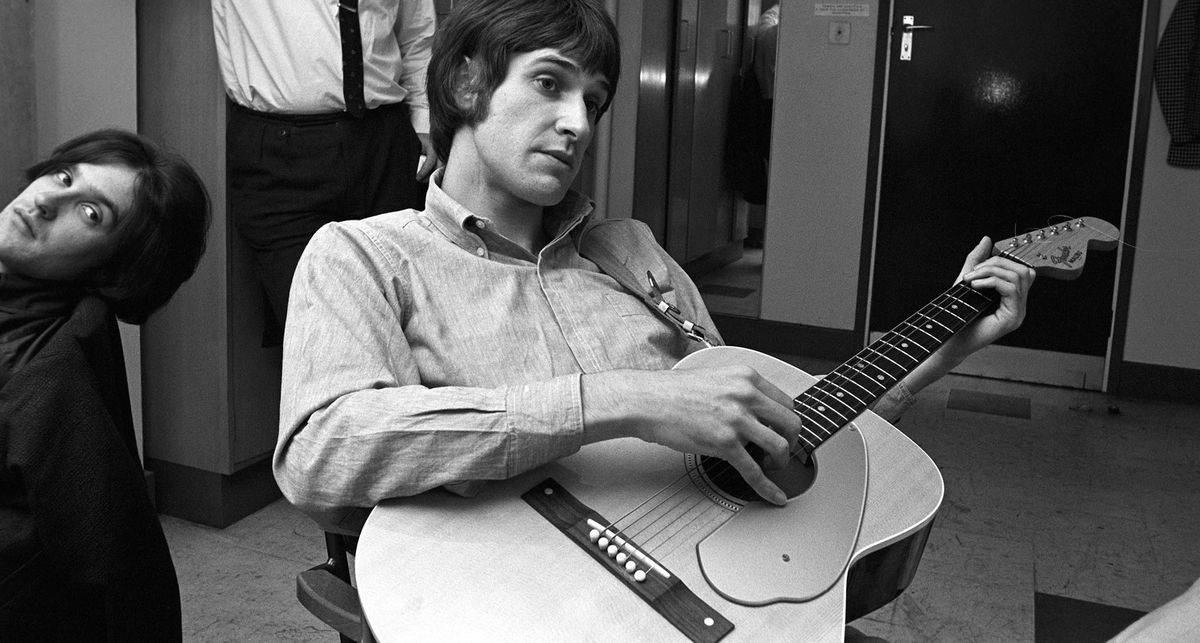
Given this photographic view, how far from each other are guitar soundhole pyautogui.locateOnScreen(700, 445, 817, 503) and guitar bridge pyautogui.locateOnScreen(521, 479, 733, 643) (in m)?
0.15

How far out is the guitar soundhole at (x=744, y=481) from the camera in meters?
1.07

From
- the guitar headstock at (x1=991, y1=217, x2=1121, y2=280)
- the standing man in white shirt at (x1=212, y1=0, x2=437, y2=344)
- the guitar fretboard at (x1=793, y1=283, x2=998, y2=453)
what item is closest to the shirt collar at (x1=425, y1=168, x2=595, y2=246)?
the guitar fretboard at (x1=793, y1=283, x2=998, y2=453)

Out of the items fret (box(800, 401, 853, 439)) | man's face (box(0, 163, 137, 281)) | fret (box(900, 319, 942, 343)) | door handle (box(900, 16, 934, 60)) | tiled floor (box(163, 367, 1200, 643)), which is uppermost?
door handle (box(900, 16, 934, 60))

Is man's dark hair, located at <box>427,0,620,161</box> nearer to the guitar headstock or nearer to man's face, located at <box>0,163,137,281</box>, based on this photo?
man's face, located at <box>0,163,137,281</box>

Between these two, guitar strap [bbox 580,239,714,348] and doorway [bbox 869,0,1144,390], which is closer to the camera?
guitar strap [bbox 580,239,714,348]

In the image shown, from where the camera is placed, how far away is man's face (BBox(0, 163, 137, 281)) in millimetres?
1262

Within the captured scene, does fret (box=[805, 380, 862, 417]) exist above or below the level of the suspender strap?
below

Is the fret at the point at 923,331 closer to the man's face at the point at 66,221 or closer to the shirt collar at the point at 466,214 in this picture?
the shirt collar at the point at 466,214

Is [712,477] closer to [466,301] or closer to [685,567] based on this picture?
[685,567]

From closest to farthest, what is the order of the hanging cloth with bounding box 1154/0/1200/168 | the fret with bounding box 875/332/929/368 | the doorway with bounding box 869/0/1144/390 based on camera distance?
the fret with bounding box 875/332/929/368, the hanging cloth with bounding box 1154/0/1200/168, the doorway with bounding box 869/0/1144/390

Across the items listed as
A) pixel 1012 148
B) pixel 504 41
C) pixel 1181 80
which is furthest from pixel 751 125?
pixel 504 41

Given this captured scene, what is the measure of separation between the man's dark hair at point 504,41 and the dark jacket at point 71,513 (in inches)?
21.6

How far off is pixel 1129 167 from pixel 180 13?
11.8 ft

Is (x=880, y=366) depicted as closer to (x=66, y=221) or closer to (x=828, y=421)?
(x=828, y=421)
